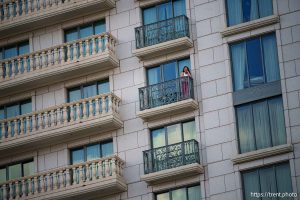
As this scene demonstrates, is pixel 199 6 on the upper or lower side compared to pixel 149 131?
upper

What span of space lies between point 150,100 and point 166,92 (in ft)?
2.64

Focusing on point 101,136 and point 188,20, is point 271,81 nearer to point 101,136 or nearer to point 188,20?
point 188,20

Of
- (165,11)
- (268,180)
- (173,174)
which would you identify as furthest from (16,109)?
(268,180)

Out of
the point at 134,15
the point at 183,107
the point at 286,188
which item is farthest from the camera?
the point at 134,15

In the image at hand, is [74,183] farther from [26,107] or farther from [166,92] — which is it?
[166,92]

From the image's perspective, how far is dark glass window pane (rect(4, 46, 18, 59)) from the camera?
174 ft

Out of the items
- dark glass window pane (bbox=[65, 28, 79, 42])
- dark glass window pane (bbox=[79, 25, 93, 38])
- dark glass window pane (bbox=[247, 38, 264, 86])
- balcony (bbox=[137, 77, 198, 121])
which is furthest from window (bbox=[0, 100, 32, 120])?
dark glass window pane (bbox=[247, 38, 264, 86])

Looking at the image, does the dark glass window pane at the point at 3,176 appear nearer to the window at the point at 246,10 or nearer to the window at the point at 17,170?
the window at the point at 17,170

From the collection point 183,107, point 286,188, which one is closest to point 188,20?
point 183,107

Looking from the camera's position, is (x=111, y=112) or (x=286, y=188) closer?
(x=286, y=188)

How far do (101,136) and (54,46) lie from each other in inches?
195

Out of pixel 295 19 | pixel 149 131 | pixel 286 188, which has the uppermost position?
pixel 295 19

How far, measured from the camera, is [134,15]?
50719 mm

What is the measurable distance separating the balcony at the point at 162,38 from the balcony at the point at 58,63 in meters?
1.37
